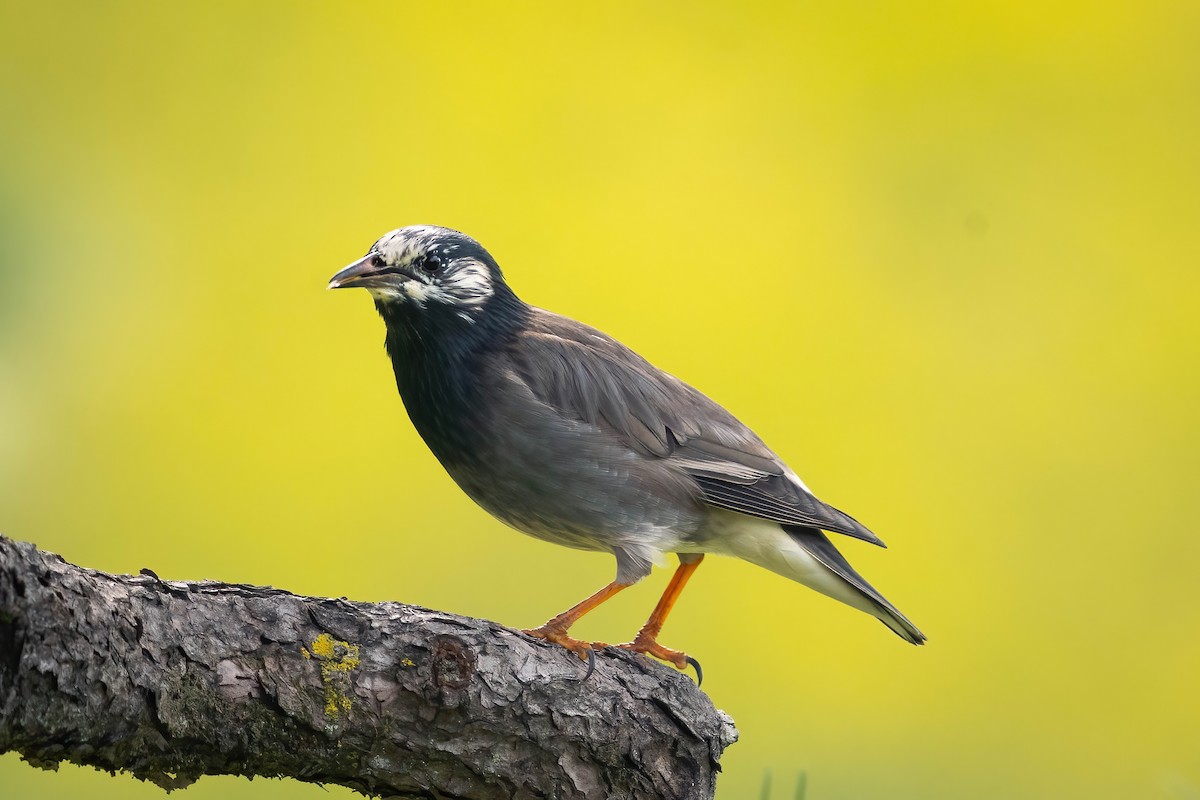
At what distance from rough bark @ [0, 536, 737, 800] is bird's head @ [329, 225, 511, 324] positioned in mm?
1079

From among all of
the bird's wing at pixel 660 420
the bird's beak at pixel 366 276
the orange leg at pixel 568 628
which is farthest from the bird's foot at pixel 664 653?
the bird's beak at pixel 366 276

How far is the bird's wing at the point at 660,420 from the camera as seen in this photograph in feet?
12.7

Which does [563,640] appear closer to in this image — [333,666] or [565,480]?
[565,480]

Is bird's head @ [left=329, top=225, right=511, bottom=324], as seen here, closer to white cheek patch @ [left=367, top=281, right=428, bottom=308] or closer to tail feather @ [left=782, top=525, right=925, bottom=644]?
white cheek patch @ [left=367, top=281, right=428, bottom=308]

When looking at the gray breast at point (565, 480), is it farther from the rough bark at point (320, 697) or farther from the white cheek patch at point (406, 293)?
the rough bark at point (320, 697)

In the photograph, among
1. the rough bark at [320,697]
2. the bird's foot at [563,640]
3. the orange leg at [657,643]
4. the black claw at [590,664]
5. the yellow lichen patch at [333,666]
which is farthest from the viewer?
the orange leg at [657,643]

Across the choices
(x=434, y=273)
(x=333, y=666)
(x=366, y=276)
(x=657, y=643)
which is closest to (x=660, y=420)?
(x=657, y=643)

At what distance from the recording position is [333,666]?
9.52 feet

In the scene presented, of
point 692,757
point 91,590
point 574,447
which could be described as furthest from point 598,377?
point 91,590

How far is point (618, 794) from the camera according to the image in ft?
10.8

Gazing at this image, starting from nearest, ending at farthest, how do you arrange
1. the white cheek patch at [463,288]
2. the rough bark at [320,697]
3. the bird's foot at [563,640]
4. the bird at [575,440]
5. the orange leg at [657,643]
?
1. the rough bark at [320,697]
2. the bird's foot at [563,640]
3. the bird at [575,440]
4. the white cheek patch at [463,288]
5. the orange leg at [657,643]

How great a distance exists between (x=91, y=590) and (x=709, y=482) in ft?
6.34

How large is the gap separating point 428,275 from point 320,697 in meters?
1.45

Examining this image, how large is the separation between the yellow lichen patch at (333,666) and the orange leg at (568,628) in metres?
0.70
